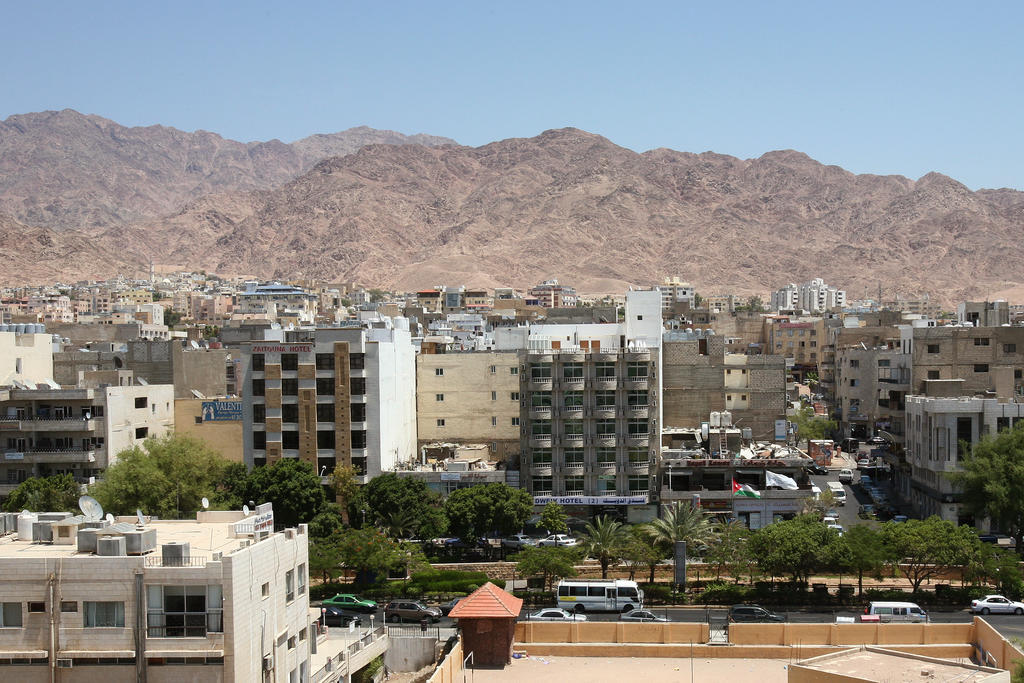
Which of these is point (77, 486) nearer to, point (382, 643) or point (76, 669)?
point (382, 643)

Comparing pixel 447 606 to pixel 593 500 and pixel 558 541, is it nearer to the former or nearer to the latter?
pixel 558 541

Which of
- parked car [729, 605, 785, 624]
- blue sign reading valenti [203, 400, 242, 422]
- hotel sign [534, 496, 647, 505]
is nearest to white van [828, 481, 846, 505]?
hotel sign [534, 496, 647, 505]

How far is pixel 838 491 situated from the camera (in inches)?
2571

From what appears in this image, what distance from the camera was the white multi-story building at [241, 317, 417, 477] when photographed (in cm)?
6088

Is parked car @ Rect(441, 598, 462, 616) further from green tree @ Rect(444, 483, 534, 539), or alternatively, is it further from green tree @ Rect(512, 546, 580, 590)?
green tree @ Rect(444, 483, 534, 539)

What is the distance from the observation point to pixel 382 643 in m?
37.8

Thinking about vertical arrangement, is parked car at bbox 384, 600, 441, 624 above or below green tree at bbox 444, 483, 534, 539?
below

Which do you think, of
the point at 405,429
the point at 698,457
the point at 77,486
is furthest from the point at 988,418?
the point at 77,486

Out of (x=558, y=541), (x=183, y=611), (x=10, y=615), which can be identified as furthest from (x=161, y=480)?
(x=183, y=611)

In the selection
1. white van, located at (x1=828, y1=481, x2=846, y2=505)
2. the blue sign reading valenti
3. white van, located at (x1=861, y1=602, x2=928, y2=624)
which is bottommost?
white van, located at (x1=861, y1=602, x2=928, y2=624)

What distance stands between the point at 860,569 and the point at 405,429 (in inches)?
1083

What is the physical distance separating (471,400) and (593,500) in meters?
11.7

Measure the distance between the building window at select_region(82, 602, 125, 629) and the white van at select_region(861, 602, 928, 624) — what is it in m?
24.2

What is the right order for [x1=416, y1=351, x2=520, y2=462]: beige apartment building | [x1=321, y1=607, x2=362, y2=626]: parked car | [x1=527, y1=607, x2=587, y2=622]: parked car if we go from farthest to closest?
[x1=416, y1=351, x2=520, y2=462]: beige apartment building < [x1=321, y1=607, x2=362, y2=626]: parked car < [x1=527, y1=607, x2=587, y2=622]: parked car
